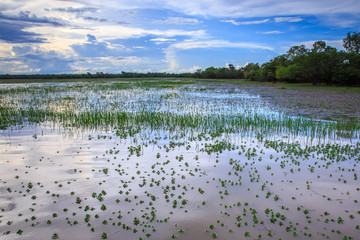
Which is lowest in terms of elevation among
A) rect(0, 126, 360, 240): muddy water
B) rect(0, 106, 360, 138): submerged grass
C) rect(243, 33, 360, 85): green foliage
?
rect(0, 126, 360, 240): muddy water

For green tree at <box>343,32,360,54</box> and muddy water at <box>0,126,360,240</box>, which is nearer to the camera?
muddy water at <box>0,126,360,240</box>

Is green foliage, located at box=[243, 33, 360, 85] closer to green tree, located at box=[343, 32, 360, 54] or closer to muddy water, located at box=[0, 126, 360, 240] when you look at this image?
green tree, located at box=[343, 32, 360, 54]

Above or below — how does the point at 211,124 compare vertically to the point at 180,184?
above

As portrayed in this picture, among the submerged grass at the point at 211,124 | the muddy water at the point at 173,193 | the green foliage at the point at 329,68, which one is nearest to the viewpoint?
the muddy water at the point at 173,193

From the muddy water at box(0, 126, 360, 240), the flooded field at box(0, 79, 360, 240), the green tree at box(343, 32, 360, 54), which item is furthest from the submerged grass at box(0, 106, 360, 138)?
the green tree at box(343, 32, 360, 54)

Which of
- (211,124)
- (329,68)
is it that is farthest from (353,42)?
(211,124)

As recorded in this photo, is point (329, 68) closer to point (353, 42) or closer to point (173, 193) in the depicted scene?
point (353, 42)

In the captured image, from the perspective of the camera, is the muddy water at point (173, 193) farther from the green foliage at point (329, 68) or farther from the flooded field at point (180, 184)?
the green foliage at point (329, 68)

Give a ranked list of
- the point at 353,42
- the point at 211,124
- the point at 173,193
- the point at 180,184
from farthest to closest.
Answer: the point at 353,42 → the point at 211,124 → the point at 180,184 → the point at 173,193

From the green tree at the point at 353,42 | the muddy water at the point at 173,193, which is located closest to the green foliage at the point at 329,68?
the green tree at the point at 353,42

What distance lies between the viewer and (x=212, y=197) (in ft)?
18.4

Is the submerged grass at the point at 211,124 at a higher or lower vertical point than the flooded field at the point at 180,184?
Result: higher

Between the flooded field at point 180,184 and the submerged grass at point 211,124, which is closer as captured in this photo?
the flooded field at point 180,184

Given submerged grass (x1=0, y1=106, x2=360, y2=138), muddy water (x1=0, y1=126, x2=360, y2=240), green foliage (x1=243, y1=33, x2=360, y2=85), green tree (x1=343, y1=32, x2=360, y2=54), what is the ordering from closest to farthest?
muddy water (x1=0, y1=126, x2=360, y2=240)
submerged grass (x1=0, y1=106, x2=360, y2=138)
green foliage (x1=243, y1=33, x2=360, y2=85)
green tree (x1=343, y1=32, x2=360, y2=54)
